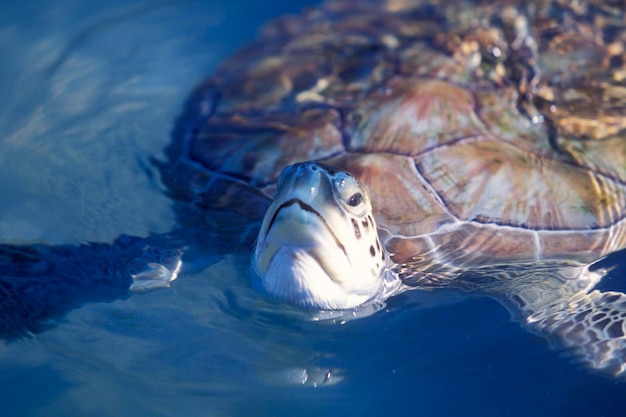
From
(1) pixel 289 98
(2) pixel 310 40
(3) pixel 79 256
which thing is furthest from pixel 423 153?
(3) pixel 79 256

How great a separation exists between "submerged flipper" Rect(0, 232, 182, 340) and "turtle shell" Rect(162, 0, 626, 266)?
468 mm

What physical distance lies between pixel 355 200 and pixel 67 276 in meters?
1.76

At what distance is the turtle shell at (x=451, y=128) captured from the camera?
122 inches

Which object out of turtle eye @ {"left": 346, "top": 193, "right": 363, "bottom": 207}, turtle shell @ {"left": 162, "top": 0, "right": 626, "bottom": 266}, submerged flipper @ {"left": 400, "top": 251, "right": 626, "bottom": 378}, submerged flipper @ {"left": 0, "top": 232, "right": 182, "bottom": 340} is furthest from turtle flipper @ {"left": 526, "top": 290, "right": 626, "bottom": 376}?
submerged flipper @ {"left": 0, "top": 232, "right": 182, "bottom": 340}

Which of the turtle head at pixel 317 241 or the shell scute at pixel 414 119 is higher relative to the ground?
the shell scute at pixel 414 119

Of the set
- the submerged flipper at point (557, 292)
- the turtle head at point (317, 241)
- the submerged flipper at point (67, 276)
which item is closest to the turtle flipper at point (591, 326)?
the submerged flipper at point (557, 292)

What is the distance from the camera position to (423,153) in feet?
10.4

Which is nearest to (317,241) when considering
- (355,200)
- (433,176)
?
(355,200)

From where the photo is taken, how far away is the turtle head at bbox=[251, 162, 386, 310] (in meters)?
2.55

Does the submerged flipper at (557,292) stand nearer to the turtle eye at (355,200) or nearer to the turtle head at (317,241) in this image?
the turtle head at (317,241)

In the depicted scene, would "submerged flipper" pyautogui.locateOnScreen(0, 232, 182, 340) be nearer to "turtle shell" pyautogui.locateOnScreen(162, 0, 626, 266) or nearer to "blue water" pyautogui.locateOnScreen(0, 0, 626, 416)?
"blue water" pyautogui.locateOnScreen(0, 0, 626, 416)

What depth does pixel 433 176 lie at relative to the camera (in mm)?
3115

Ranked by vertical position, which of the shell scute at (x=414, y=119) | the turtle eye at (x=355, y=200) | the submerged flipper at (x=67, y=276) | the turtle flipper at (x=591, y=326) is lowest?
the turtle flipper at (x=591, y=326)

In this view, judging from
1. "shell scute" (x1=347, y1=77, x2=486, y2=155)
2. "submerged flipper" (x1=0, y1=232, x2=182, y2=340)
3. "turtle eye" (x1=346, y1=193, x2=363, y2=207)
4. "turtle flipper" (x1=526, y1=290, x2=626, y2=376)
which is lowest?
"turtle flipper" (x1=526, y1=290, x2=626, y2=376)
